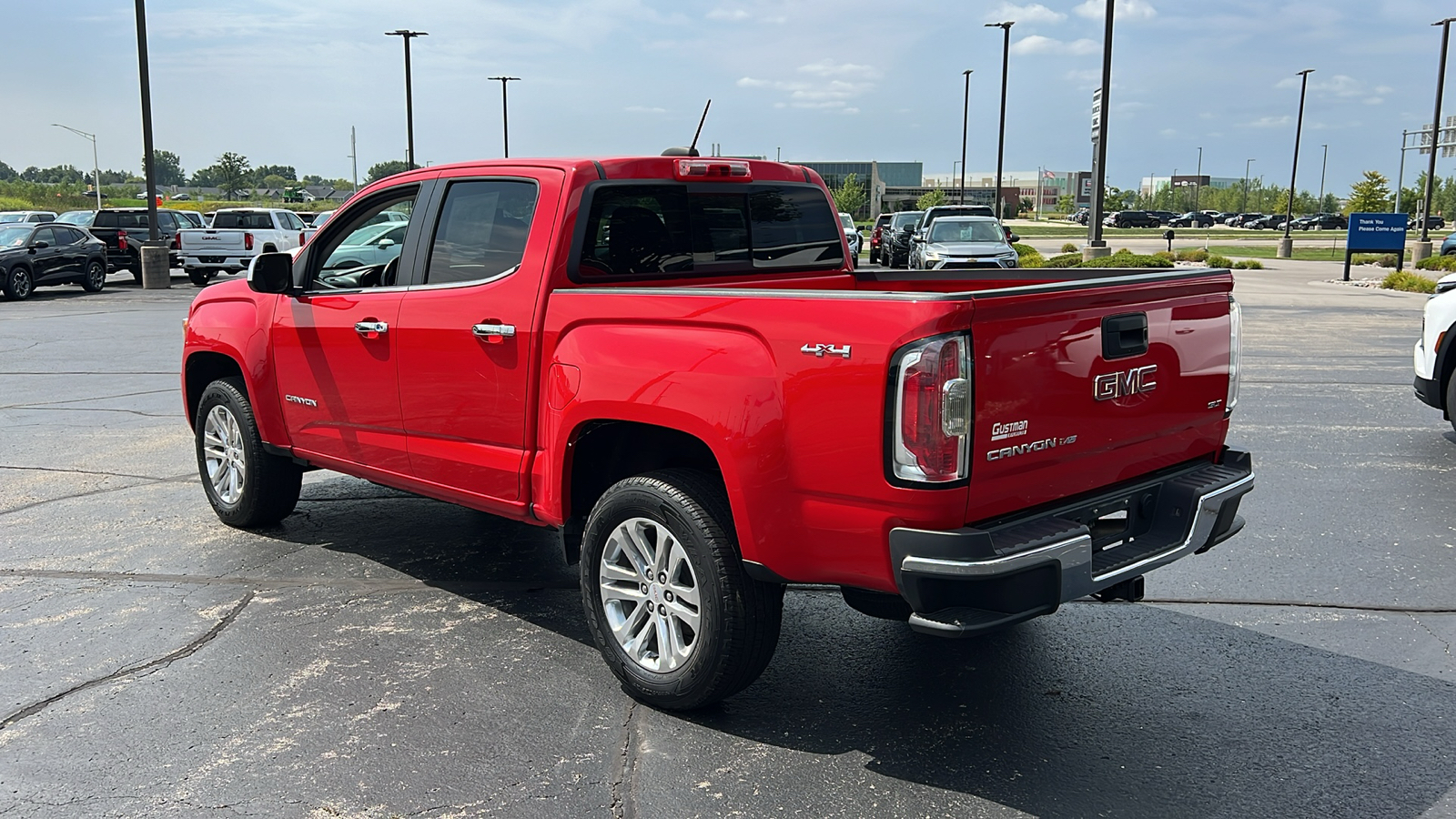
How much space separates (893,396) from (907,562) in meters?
0.49

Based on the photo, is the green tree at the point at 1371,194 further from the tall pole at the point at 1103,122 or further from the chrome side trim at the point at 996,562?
the chrome side trim at the point at 996,562

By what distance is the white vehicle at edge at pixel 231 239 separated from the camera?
1111 inches

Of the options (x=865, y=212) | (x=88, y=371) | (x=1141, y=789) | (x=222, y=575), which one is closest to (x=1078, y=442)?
(x=1141, y=789)

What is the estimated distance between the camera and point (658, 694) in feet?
13.4

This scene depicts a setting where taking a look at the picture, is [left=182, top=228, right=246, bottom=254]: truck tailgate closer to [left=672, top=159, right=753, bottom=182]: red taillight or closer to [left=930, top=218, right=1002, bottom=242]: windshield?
[left=930, top=218, right=1002, bottom=242]: windshield

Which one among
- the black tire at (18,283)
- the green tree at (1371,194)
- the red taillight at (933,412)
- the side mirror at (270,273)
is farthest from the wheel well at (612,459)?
the green tree at (1371,194)

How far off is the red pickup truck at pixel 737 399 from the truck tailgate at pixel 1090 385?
1 cm

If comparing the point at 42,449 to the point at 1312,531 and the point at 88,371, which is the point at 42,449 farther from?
the point at 1312,531

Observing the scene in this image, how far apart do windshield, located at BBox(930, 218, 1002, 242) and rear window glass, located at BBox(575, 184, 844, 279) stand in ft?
64.3

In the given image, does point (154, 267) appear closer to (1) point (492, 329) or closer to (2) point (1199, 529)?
(1) point (492, 329)

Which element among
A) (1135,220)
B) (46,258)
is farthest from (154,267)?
(1135,220)

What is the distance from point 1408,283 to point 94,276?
30.9 meters

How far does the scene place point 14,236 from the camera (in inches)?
1002

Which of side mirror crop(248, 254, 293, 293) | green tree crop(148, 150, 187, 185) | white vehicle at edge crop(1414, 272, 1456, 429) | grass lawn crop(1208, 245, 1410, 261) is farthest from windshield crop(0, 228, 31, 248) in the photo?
green tree crop(148, 150, 187, 185)
